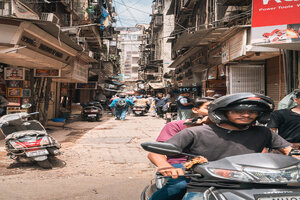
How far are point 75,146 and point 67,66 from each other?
21.5 feet

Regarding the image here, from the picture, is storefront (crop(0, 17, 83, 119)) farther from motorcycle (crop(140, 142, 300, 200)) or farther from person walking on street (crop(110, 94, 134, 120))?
motorcycle (crop(140, 142, 300, 200))

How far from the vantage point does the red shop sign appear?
663 centimetres

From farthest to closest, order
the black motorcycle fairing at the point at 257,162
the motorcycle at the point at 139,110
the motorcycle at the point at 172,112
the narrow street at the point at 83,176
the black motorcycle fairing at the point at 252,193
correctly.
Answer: the motorcycle at the point at 139,110, the motorcycle at the point at 172,112, the narrow street at the point at 83,176, the black motorcycle fairing at the point at 257,162, the black motorcycle fairing at the point at 252,193

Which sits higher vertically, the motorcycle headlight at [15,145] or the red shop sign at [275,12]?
the red shop sign at [275,12]

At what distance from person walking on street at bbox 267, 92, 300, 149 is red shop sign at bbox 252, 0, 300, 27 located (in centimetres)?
310

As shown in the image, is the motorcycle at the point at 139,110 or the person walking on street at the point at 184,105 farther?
the motorcycle at the point at 139,110

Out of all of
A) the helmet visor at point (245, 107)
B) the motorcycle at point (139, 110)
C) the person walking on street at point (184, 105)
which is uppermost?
the helmet visor at point (245, 107)

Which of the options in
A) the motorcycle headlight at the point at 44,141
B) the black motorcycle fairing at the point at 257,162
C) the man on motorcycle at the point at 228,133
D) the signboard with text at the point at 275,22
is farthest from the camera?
the signboard with text at the point at 275,22

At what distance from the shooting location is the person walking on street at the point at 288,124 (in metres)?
4.27

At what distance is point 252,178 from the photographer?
65.6 inches

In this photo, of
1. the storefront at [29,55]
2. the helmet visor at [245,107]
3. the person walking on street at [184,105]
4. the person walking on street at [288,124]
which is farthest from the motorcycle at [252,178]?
the person walking on street at [184,105]

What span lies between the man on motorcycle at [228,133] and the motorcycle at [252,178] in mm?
353

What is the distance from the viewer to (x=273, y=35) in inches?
271

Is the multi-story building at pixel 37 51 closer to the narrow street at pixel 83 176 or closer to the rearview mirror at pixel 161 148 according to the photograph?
the narrow street at pixel 83 176
